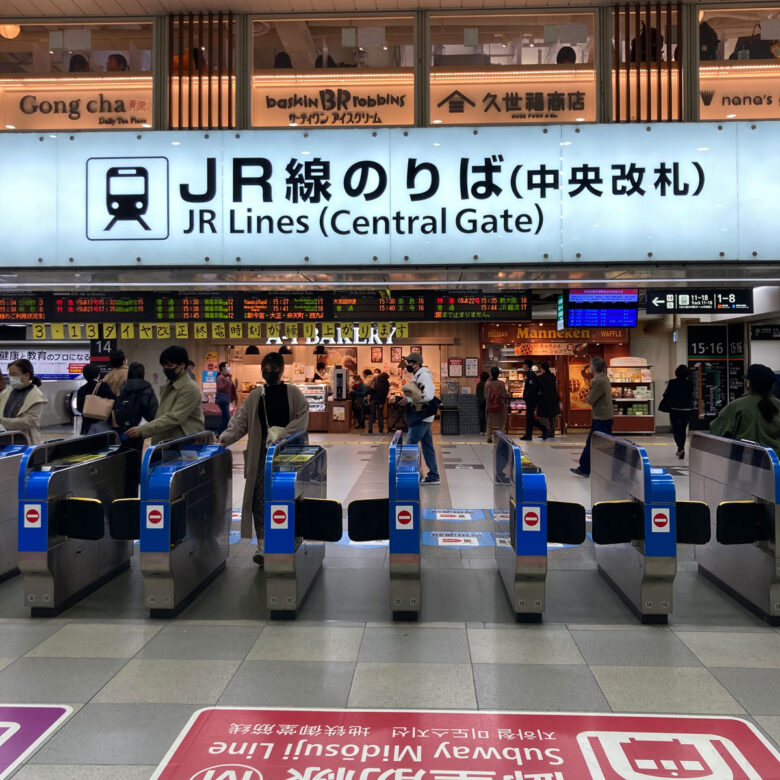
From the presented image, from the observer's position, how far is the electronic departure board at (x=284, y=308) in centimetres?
886

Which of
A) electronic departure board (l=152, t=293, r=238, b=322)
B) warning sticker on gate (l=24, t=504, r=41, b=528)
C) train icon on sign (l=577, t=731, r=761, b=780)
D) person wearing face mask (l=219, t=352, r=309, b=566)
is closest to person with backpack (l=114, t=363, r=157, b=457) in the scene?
person wearing face mask (l=219, t=352, r=309, b=566)

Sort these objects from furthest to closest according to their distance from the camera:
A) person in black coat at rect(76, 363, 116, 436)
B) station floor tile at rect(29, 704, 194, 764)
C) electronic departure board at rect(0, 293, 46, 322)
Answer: electronic departure board at rect(0, 293, 46, 322)
person in black coat at rect(76, 363, 116, 436)
station floor tile at rect(29, 704, 194, 764)

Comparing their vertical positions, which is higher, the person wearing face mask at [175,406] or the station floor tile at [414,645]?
the person wearing face mask at [175,406]

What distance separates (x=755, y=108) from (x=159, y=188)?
4323mm

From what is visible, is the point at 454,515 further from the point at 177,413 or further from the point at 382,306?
the point at 177,413

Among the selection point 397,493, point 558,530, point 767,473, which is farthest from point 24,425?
point 767,473

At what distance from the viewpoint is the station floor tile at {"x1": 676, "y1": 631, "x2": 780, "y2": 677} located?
141 inches

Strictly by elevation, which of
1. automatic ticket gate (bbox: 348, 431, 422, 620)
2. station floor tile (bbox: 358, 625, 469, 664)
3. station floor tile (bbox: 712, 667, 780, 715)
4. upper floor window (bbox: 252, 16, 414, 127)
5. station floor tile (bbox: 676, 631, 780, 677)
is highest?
upper floor window (bbox: 252, 16, 414, 127)

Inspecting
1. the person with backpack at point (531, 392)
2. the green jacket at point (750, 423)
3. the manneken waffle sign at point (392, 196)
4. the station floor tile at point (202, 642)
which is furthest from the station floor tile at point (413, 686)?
the person with backpack at point (531, 392)

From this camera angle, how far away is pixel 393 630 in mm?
4059

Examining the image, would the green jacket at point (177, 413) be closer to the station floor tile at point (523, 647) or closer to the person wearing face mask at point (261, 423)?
the person wearing face mask at point (261, 423)

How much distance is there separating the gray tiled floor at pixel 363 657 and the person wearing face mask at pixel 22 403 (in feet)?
6.39

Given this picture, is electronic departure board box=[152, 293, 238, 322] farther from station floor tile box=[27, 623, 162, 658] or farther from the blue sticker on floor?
station floor tile box=[27, 623, 162, 658]

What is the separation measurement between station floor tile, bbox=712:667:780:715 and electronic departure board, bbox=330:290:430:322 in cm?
607
